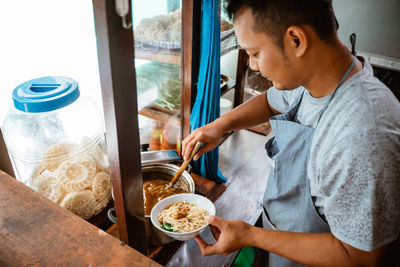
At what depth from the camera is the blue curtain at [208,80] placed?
1965 mm

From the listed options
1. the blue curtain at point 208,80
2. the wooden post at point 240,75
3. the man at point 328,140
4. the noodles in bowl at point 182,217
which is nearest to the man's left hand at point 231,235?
the man at point 328,140

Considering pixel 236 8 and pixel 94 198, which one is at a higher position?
pixel 236 8

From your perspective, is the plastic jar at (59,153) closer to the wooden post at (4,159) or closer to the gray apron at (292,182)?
the wooden post at (4,159)

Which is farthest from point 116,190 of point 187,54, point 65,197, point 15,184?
point 187,54

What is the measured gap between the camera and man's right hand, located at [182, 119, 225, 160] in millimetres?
1612

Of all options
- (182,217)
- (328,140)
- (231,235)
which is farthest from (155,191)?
(328,140)

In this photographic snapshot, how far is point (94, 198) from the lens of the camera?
4.85 feet

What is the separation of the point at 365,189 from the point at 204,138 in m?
0.92

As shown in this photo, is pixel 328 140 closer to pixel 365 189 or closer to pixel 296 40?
pixel 365 189

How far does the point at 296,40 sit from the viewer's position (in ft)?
3.10

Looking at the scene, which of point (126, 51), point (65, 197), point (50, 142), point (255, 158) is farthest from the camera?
point (255, 158)

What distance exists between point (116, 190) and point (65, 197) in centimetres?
73

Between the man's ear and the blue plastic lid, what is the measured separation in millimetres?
973

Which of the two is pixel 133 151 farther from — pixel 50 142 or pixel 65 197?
pixel 50 142
